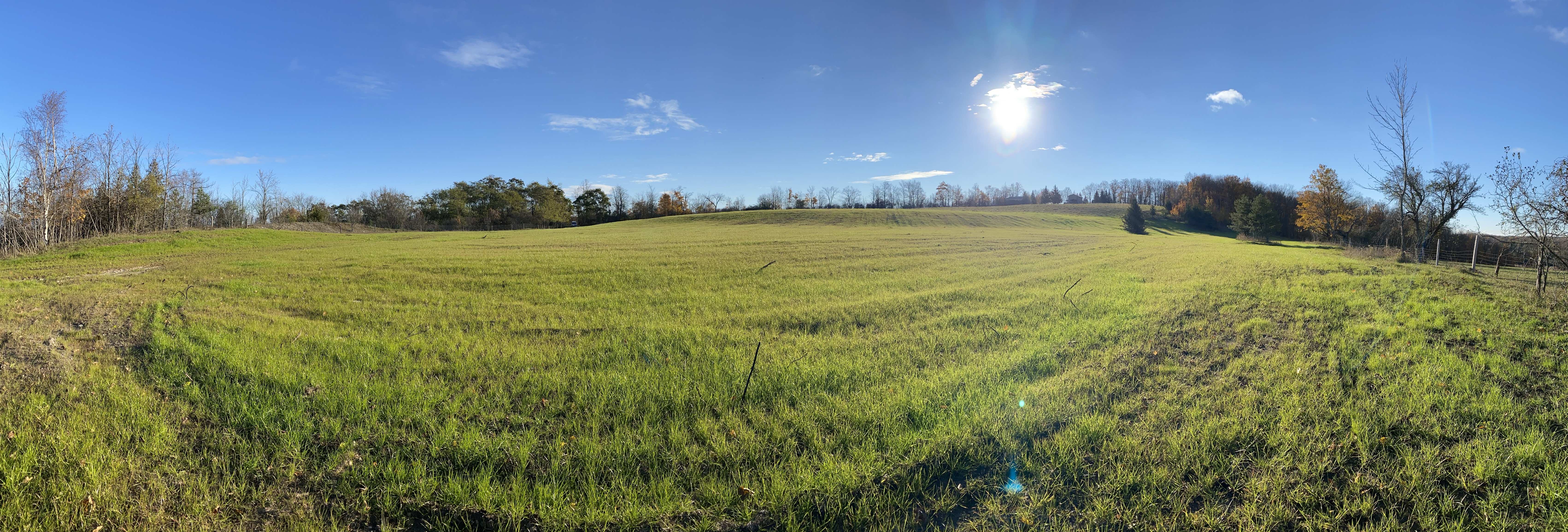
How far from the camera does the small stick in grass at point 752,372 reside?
5.37 meters

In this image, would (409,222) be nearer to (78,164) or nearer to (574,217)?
(574,217)

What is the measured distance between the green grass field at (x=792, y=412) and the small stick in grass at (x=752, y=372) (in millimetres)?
77

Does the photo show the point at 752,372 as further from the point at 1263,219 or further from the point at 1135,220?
the point at 1263,219

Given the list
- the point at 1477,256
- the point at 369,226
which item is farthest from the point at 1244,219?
the point at 369,226

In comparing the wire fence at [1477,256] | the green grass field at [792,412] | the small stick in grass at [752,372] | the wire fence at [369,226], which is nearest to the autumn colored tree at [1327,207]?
the wire fence at [1477,256]

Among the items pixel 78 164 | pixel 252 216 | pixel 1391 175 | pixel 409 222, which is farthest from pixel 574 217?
pixel 1391 175

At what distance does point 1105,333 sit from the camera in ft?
25.3

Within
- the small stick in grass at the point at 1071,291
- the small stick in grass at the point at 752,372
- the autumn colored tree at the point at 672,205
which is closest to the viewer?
the small stick in grass at the point at 752,372

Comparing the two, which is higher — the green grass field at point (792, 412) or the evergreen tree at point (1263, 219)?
the evergreen tree at point (1263, 219)

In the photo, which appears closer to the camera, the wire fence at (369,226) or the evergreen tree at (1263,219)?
the wire fence at (369,226)

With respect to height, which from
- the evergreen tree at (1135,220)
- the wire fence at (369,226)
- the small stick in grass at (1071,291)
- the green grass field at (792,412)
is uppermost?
the evergreen tree at (1135,220)

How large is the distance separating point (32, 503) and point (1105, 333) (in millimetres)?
10240

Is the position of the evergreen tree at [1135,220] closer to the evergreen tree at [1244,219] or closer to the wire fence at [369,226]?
the evergreen tree at [1244,219]

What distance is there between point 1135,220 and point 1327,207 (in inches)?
629
